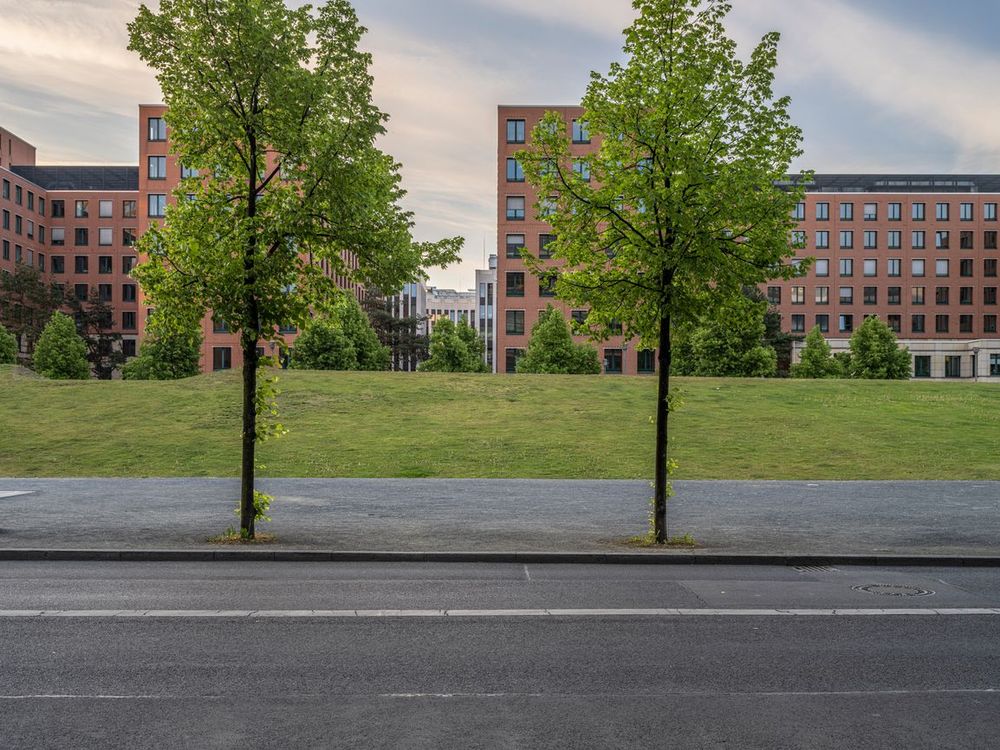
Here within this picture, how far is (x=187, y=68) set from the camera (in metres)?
11.9

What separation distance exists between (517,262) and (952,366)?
48764mm

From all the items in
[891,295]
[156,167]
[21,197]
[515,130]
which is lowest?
[891,295]

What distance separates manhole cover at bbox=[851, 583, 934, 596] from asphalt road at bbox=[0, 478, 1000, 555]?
1822 mm

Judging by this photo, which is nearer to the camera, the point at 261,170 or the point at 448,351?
the point at 261,170

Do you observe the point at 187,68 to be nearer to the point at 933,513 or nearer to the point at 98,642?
the point at 98,642

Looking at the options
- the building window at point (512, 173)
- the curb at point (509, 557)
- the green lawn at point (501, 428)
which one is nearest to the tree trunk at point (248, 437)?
the curb at point (509, 557)

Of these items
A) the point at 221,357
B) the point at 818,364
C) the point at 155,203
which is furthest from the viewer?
the point at 155,203

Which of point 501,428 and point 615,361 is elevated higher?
point 615,361

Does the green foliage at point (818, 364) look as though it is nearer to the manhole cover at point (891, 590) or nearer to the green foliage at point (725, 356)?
the green foliage at point (725, 356)

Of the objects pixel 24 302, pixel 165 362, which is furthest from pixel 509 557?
pixel 24 302

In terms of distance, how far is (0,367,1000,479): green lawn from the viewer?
993 inches

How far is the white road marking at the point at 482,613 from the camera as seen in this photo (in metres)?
8.24

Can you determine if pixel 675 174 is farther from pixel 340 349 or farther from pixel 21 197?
pixel 21 197

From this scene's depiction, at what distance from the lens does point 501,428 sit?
31594 mm
